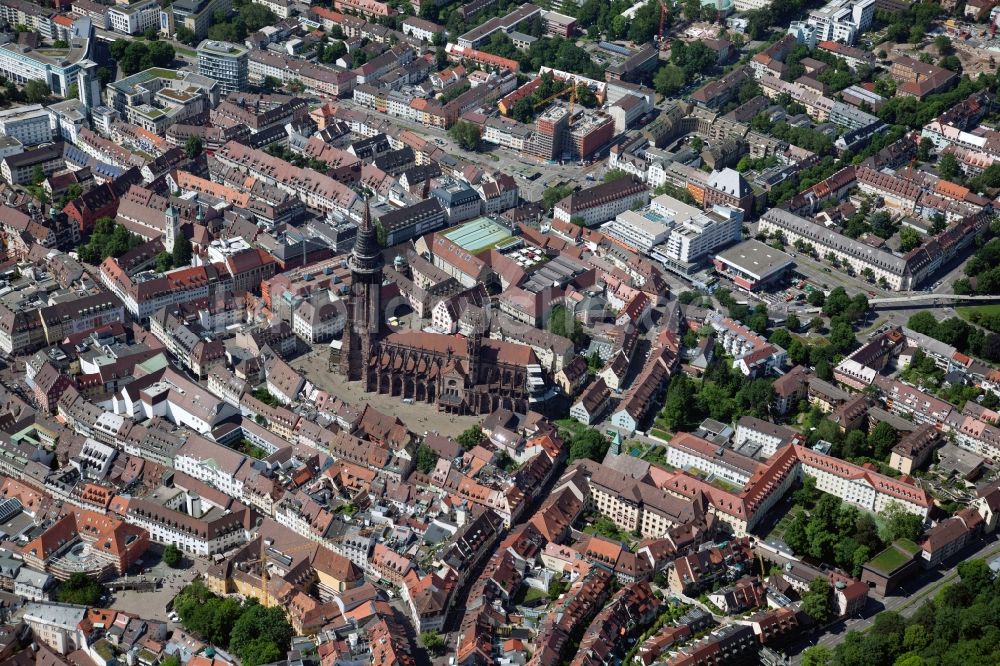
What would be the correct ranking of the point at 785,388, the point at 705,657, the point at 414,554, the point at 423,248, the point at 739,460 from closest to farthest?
the point at 705,657, the point at 414,554, the point at 739,460, the point at 785,388, the point at 423,248

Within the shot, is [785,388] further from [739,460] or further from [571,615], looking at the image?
[571,615]

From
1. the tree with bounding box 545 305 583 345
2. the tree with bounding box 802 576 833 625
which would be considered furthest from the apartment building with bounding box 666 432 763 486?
the tree with bounding box 545 305 583 345

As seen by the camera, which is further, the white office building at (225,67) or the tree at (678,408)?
the white office building at (225,67)

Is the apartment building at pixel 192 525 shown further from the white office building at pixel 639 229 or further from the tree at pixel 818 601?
the white office building at pixel 639 229

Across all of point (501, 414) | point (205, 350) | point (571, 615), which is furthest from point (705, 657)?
point (205, 350)

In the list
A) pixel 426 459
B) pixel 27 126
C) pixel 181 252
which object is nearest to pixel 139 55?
pixel 27 126

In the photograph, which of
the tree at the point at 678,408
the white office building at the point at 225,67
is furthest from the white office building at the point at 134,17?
the tree at the point at 678,408

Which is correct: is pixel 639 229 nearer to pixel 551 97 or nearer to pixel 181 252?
pixel 551 97
